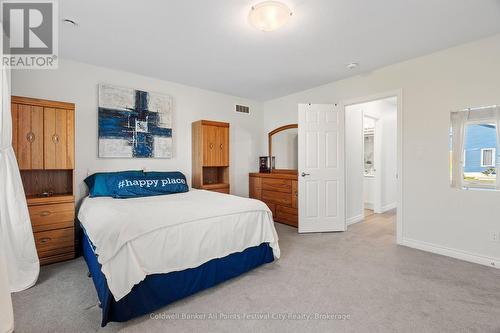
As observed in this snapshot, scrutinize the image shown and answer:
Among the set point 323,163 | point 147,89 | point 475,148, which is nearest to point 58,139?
point 147,89

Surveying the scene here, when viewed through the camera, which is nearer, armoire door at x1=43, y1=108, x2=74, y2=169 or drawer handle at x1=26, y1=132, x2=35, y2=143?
drawer handle at x1=26, y1=132, x2=35, y2=143

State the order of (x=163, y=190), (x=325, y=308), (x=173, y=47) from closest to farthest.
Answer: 1. (x=325, y=308)
2. (x=173, y=47)
3. (x=163, y=190)

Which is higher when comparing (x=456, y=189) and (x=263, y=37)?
(x=263, y=37)

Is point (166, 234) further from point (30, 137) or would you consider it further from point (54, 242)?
point (30, 137)

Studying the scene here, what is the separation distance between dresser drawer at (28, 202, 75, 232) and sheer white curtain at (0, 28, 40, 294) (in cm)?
Result: 29

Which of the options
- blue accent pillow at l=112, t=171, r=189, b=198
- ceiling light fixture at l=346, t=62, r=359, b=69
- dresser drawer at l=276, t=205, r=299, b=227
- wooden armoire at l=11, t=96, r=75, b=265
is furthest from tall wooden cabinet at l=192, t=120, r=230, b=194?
ceiling light fixture at l=346, t=62, r=359, b=69

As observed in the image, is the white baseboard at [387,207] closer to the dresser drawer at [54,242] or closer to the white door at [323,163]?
the white door at [323,163]

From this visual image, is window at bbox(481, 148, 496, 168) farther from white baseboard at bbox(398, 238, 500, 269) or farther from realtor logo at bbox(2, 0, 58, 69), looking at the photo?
realtor logo at bbox(2, 0, 58, 69)

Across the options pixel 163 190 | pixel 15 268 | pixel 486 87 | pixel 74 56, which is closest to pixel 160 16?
pixel 74 56

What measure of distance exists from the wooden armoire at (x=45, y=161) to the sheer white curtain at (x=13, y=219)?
0.31m

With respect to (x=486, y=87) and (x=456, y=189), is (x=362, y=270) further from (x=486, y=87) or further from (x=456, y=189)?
(x=486, y=87)

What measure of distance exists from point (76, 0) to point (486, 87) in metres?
4.07

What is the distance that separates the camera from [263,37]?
254 cm

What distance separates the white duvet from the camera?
1.62m
